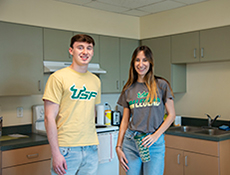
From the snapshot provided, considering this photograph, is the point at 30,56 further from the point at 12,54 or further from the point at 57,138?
the point at 57,138

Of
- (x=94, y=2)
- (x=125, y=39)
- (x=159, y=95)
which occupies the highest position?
(x=94, y=2)

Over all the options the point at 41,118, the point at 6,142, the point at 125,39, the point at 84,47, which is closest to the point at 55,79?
the point at 84,47

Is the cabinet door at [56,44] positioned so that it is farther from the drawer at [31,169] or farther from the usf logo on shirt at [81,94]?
the usf logo on shirt at [81,94]

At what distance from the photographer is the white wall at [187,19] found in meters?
3.53

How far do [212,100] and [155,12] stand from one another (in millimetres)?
1431

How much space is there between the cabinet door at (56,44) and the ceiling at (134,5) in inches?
16.3

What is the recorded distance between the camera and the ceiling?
3631 millimetres

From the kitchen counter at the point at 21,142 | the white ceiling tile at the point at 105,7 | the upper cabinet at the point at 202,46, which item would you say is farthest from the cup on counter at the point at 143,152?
the white ceiling tile at the point at 105,7

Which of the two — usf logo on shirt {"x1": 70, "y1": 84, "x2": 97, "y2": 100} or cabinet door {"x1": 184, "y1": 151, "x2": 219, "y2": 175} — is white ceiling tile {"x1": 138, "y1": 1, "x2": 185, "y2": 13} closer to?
cabinet door {"x1": 184, "y1": 151, "x2": 219, "y2": 175}

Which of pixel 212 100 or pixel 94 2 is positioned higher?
pixel 94 2

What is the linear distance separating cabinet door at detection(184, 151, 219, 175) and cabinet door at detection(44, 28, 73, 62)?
1.85 m

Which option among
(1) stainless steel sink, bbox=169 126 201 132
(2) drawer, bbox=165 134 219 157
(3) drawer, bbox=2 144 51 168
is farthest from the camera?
(1) stainless steel sink, bbox=169 126 201 132

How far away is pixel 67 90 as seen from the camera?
1.85 metres

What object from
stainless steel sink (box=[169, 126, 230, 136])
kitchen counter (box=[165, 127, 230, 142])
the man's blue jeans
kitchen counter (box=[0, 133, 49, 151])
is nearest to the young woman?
the man's blue jeans
